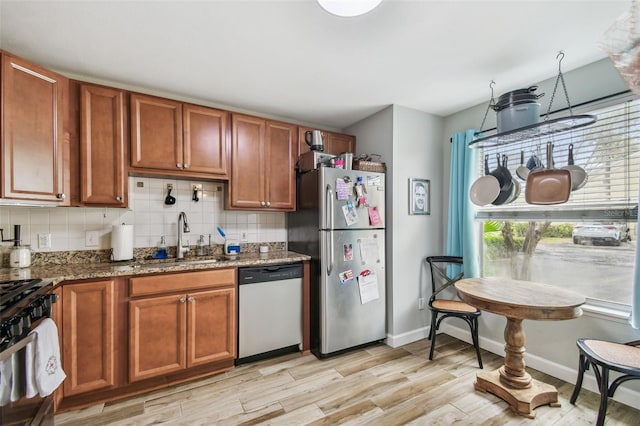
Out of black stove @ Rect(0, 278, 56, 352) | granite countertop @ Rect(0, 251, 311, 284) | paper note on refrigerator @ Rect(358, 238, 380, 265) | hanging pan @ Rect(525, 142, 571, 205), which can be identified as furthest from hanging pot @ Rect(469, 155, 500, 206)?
black stove @ Rect(0, 278, 56, 352)

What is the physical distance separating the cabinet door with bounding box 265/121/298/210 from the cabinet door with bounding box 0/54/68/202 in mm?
1543

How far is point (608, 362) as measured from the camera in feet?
4.95

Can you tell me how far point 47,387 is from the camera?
133 cm

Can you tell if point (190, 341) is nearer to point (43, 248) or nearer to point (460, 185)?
point (43, 248)

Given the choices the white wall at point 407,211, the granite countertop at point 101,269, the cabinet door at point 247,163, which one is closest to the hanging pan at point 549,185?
the white wall at point 407,211

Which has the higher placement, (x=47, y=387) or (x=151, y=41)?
(x=151, y=41)

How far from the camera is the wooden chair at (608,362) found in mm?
1465

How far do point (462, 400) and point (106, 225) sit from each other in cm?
310

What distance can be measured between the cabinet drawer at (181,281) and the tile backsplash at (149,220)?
2.06 feet

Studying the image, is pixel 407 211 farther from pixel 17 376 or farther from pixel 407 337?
pixel 17 376

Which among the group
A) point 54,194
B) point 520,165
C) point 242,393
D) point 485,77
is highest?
point 485,77

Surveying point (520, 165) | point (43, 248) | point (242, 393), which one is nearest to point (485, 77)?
point (520, 165)

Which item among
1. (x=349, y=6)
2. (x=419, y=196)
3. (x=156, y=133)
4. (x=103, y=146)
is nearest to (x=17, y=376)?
(x=103, y=146)

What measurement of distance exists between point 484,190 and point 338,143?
1584 millimetres
